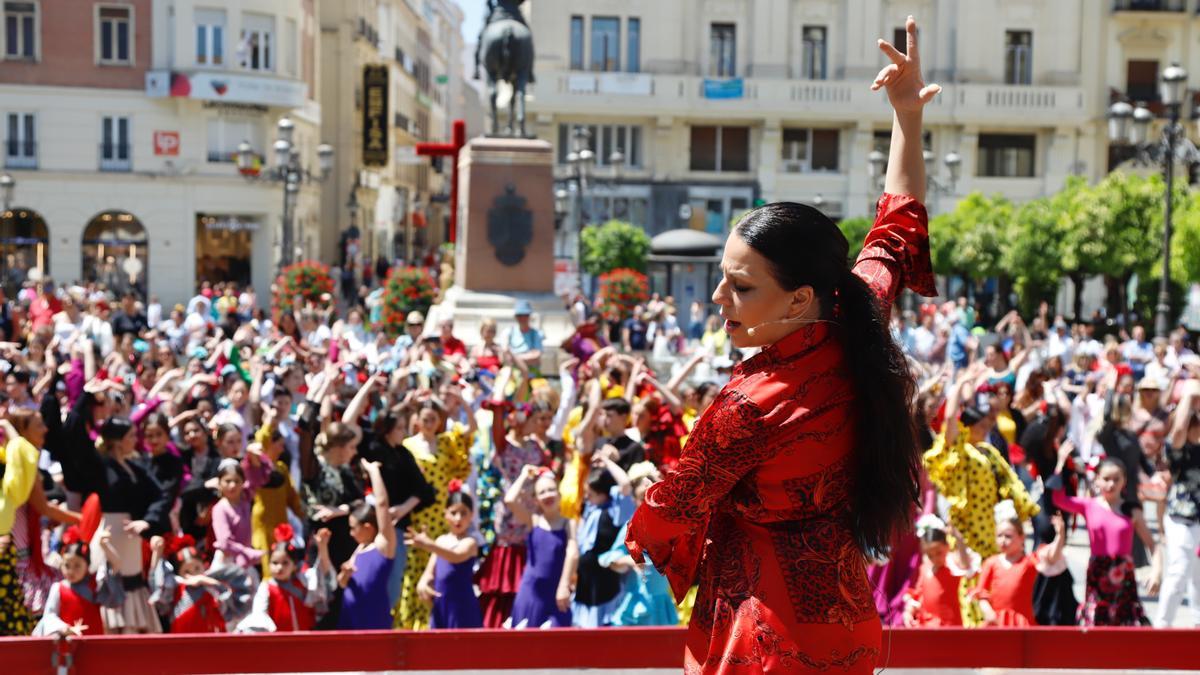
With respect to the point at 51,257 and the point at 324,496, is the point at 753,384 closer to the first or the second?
the point at 324,496

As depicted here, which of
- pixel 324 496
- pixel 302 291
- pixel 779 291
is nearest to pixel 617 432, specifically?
pixel 324 496

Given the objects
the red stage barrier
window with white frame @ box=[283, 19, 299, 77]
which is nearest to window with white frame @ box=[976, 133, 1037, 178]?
window with white frame @ box=[283, 19, 299, 77]

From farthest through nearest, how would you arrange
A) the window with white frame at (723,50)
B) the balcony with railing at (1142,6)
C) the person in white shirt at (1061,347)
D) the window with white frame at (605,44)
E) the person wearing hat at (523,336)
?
the balcony with railing at (1142,6), the window with white frame at (723,50), the window with white frame at (605,44), the person in white shirt at (1061,347), the person wearing hat at (523,336)

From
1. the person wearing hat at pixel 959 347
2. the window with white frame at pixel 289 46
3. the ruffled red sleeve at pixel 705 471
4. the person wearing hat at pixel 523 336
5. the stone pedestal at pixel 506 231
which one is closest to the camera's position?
the ruffled red sleeve at pixel 705 471

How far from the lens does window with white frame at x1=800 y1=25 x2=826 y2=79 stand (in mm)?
50625

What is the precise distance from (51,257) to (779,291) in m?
45.5

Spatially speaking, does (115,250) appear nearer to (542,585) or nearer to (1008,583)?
(542,585)

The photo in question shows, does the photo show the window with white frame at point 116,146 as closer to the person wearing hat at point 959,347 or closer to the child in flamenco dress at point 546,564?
the person wearing hat at point 959,347

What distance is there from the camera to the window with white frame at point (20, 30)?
45.5m

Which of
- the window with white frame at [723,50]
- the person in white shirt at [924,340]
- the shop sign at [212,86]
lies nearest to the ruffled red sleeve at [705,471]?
the person in white shirt at [924,340]

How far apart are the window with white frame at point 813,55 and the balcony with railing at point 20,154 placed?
23875 mm

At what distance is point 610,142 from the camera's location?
50.2 meters

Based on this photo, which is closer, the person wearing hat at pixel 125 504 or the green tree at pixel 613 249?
the person wearing hat at pixel 125 504

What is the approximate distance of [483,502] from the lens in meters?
10.1
